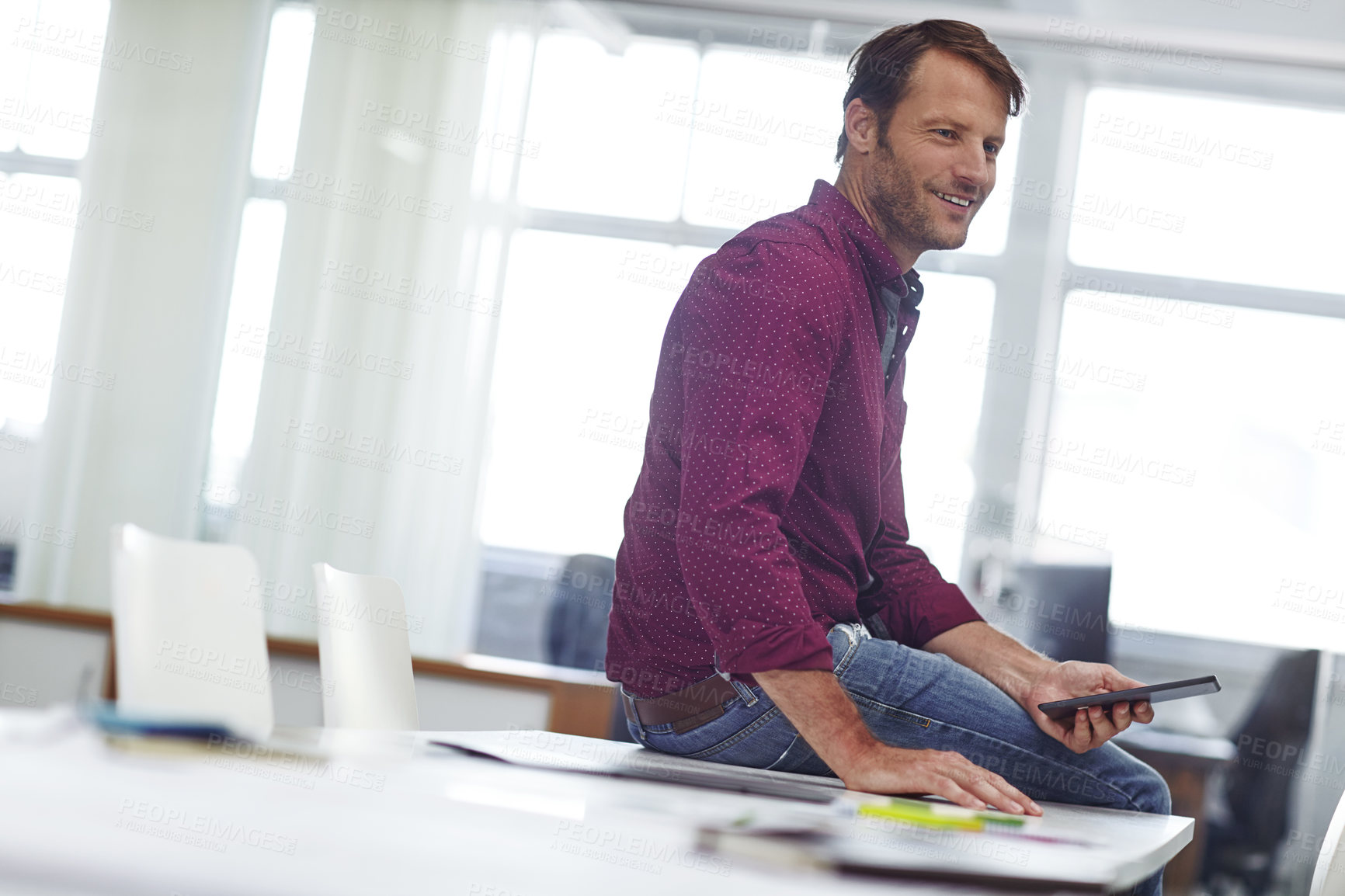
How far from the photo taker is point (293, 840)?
71 centimetres

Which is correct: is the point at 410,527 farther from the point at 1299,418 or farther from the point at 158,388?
the point at 1299,418

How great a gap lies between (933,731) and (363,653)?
838 mm

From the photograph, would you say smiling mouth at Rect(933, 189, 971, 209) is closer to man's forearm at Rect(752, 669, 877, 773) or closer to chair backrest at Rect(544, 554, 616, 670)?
man's forearm at Rect(752, 669, 877, 773)

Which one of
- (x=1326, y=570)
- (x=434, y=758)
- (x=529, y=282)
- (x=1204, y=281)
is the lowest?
(x=434, y=758)

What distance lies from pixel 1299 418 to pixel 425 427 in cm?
356

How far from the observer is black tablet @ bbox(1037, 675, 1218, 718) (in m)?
1.22

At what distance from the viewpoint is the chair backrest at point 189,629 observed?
151 centimetres

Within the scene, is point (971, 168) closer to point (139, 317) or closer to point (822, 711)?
point (822, 711)

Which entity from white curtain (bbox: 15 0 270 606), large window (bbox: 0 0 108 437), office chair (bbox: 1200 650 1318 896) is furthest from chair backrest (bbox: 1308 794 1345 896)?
large window (bbox: 0 0 108 437)

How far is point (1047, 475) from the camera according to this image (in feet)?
→ 17.5

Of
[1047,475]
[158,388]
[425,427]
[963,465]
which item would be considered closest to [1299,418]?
[1047,475]

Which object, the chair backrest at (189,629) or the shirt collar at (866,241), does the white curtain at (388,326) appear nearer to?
the chair backrest at (189,629)

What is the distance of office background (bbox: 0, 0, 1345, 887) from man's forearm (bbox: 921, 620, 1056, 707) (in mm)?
2686

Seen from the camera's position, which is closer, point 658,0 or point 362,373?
point 362,373
